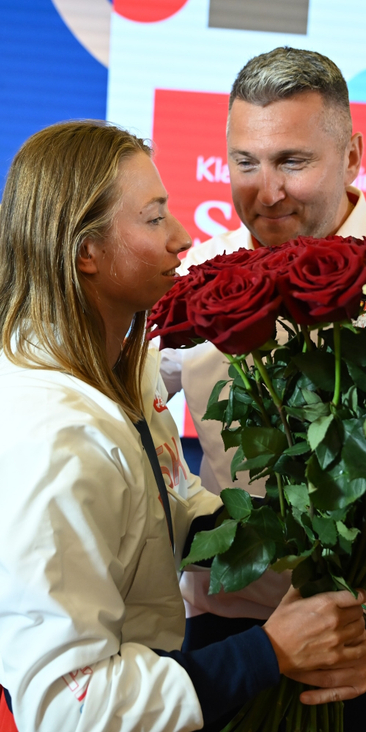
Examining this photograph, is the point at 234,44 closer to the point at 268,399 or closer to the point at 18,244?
the point at 18,244

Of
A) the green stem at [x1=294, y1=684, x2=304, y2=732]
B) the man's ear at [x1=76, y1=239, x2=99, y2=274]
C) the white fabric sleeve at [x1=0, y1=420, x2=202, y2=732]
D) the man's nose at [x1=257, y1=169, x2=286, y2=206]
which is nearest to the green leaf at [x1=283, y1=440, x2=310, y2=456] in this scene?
the white fabric sleeve at [x1=0, y1=420, x2=202, y2=732]

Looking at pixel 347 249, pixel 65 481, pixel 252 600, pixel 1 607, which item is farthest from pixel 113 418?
pixel 252 600

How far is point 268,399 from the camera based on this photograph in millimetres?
760

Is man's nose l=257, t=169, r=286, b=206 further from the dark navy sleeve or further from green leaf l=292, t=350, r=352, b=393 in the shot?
the dark navy sleeve

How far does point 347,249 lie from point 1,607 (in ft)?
1.62

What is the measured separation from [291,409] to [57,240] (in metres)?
0.45

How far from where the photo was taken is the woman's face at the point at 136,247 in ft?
3.24

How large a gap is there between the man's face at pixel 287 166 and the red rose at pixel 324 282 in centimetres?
72

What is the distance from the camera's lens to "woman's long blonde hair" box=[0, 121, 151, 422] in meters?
0.92

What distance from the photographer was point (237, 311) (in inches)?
22.8

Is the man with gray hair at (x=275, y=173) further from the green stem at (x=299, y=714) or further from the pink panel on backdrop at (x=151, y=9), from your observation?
the pink panel on backdrop at (x=151, y=9)

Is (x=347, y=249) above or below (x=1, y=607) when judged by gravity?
above

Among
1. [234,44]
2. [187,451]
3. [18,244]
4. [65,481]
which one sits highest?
[234,44]

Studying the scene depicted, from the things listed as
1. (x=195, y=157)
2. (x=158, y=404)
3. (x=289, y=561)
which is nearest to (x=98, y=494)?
(x=289, y=561)
